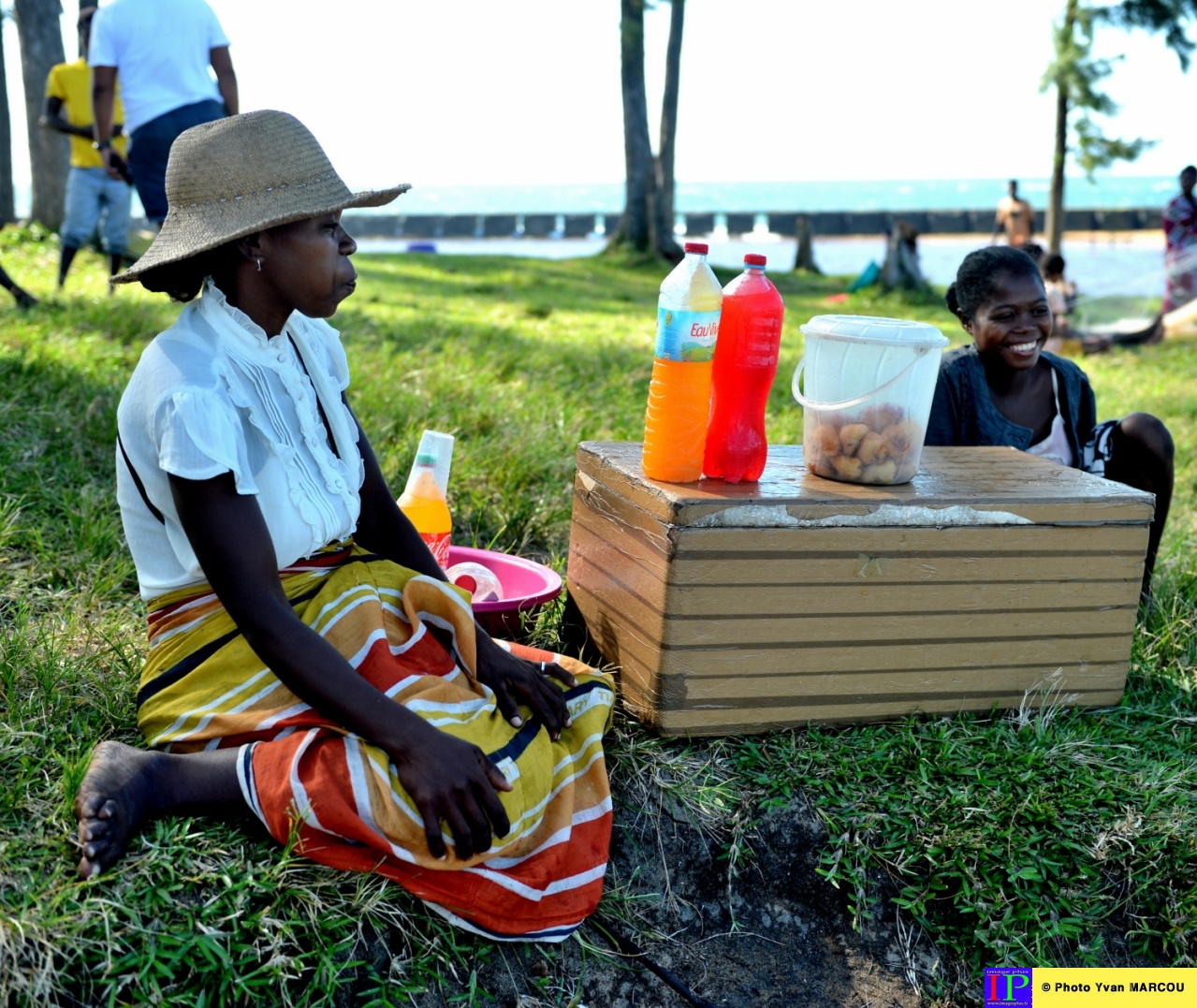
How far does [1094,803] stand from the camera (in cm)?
235

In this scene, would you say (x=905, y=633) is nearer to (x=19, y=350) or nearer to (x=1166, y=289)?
(x=19, y=350)

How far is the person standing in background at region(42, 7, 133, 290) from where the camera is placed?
6863 millimetres

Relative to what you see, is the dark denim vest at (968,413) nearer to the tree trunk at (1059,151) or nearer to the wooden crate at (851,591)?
the wooden crate at (851,591)

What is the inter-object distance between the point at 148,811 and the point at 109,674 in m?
0.59

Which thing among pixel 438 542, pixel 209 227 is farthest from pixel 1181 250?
pixel 209 227

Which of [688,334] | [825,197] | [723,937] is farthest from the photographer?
[825,197]

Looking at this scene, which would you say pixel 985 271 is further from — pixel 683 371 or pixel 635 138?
pixel 635 138

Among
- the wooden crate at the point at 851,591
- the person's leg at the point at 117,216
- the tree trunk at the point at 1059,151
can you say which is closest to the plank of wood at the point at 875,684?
the wooden crate at the point at 851,591

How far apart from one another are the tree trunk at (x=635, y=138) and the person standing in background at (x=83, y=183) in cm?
787

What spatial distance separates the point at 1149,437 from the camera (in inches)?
122

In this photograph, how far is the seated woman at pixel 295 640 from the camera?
185 centimetres

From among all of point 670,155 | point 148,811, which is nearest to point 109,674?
point 148,811

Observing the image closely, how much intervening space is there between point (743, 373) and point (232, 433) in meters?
1.05

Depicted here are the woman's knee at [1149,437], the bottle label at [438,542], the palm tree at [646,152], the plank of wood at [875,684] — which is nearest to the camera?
the plank of wood at [875,684]
